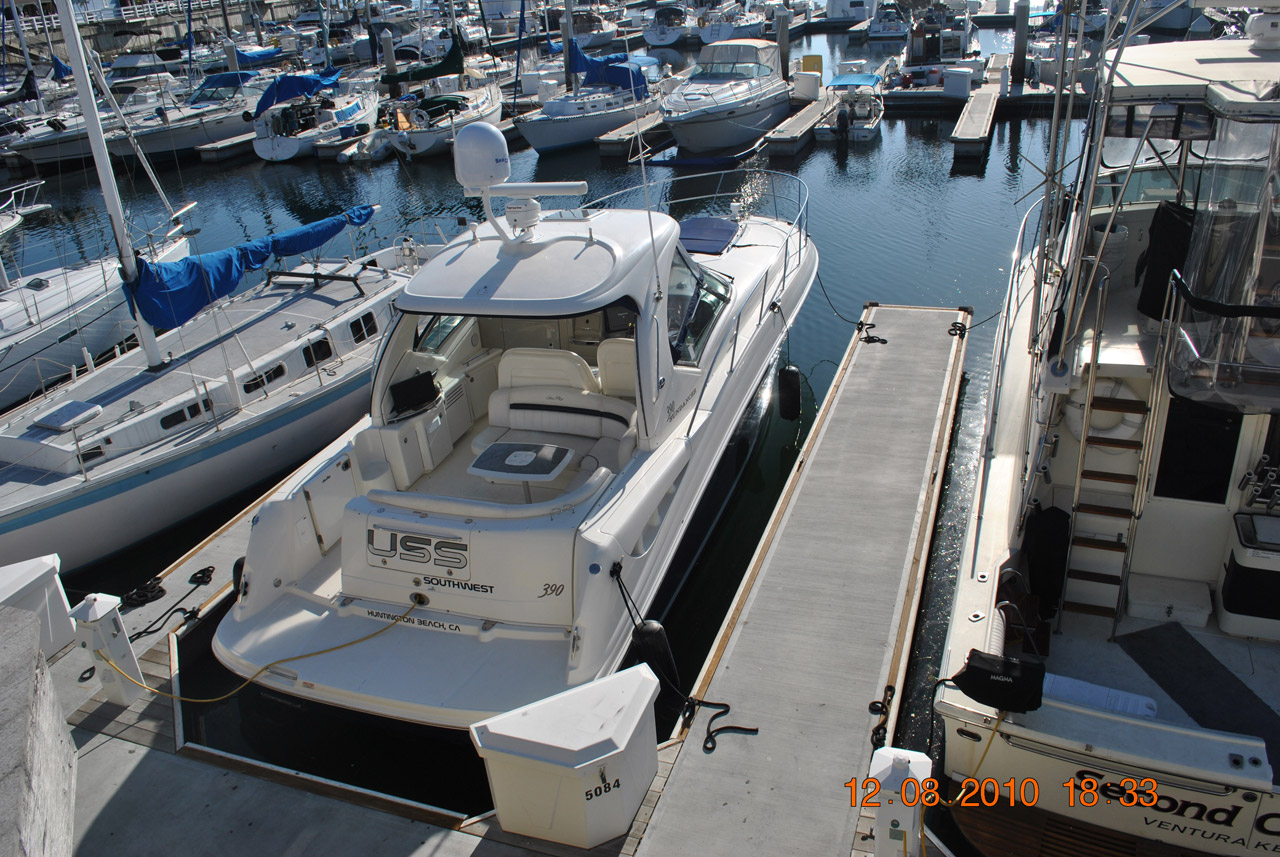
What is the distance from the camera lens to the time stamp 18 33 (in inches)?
150

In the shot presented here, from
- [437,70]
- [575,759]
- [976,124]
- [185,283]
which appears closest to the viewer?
[575,759]

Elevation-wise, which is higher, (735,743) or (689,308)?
(689,308)

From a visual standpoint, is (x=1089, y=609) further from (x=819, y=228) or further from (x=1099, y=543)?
(x=819, y=228)

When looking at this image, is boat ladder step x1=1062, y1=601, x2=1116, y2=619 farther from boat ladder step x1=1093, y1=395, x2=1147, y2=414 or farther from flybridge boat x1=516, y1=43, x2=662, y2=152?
flybridge boat x1=516, y1=43, x2=662, y2=152

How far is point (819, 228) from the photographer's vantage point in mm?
18703

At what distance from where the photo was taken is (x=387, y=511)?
5.79 metres

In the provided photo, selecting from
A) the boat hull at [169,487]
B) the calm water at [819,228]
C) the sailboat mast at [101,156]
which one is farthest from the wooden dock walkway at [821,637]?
the sailboat mast at [101,156]

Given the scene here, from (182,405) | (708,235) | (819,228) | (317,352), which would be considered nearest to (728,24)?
(819,228)

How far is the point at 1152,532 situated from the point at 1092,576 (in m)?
0.42

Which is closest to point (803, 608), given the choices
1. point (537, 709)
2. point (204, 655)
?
point (537, 709)

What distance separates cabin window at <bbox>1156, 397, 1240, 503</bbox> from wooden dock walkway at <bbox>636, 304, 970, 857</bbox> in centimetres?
190

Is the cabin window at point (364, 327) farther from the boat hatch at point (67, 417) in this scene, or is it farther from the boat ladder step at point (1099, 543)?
the boat ladder step at point (1099, 543)

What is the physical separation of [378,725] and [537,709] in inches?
67.2

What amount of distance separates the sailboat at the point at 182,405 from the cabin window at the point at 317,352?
0.06 feet
